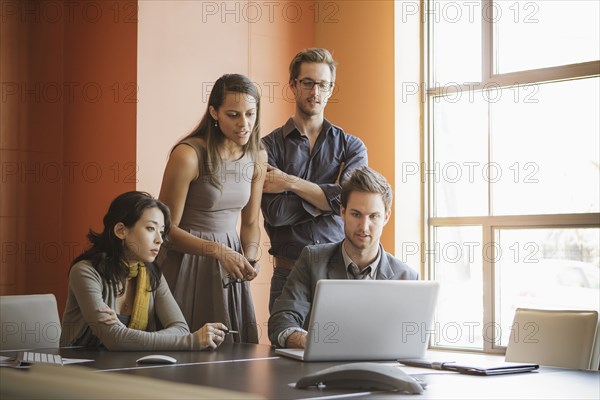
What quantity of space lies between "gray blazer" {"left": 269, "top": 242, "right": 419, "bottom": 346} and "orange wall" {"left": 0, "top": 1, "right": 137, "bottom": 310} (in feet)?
7.03

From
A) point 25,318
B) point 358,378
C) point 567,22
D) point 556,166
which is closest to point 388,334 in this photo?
point 358,378

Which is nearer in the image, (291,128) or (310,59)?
(310,59)

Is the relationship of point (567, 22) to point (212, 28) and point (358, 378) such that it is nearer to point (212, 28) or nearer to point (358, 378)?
point (212, 28)

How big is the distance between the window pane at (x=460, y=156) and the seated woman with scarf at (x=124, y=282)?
2888mm

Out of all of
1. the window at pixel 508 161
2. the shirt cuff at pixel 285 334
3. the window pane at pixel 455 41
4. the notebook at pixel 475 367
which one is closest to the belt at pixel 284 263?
the shirt cuff at pixel 285 334

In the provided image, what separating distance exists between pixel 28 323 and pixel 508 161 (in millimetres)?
3302

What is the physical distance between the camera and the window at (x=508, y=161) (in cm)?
511

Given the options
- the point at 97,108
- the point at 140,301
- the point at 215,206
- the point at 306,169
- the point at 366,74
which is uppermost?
the point at 366,74

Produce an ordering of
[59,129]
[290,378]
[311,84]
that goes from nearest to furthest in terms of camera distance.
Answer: [290,378]
[311,84]
[59,129]

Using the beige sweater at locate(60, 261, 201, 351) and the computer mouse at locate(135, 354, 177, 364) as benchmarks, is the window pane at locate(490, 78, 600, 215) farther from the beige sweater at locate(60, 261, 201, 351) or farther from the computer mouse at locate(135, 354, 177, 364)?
the computer mouse at locate(135, 354, 177, 364)

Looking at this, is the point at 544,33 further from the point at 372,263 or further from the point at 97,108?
the point at 372,263

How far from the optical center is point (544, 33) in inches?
209

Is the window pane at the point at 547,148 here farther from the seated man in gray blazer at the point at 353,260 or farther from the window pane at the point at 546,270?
the seated man in gray blazer at the point at 353,260

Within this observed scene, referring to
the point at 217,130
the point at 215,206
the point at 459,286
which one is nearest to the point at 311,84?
the point at 217,130
